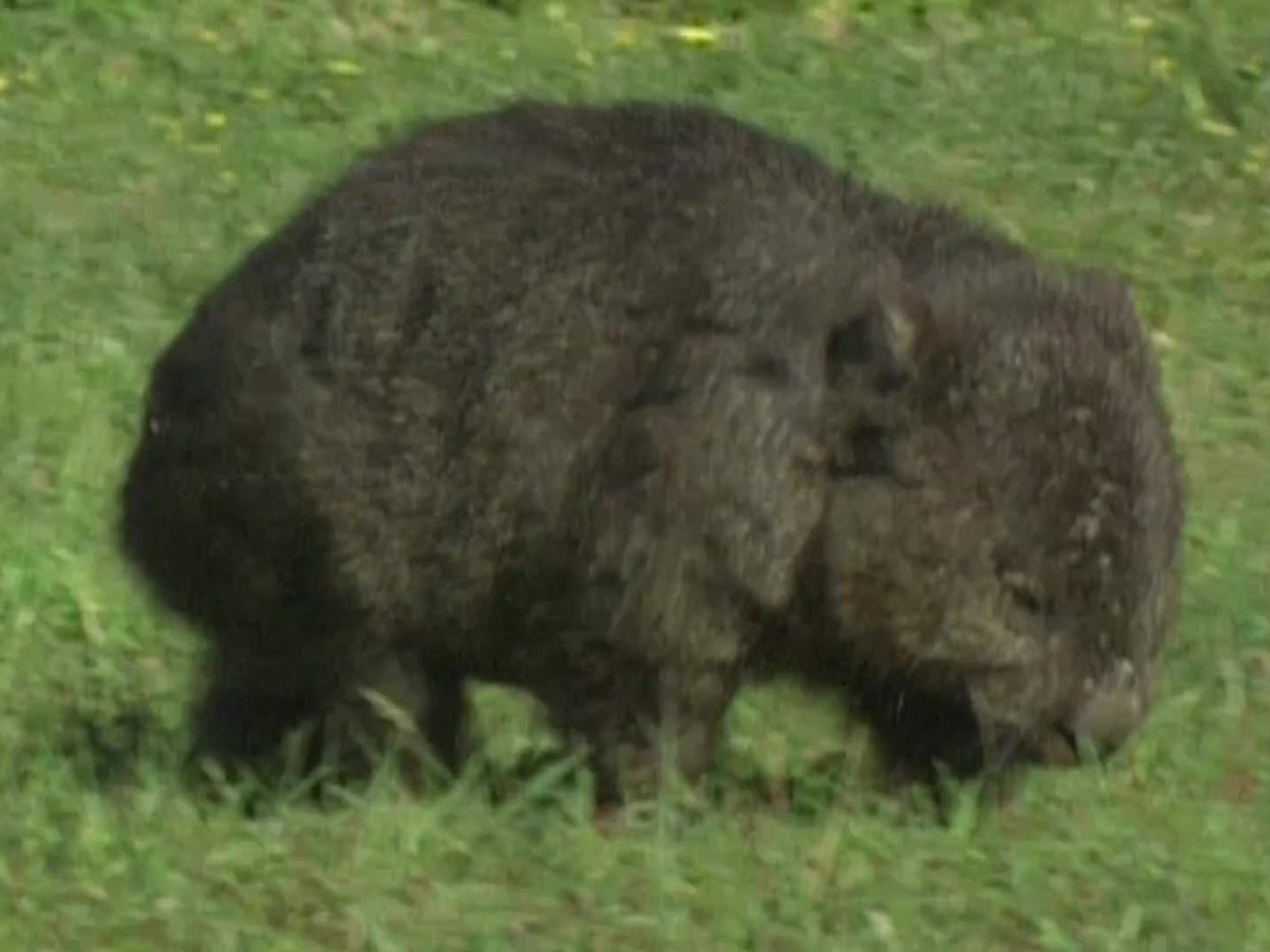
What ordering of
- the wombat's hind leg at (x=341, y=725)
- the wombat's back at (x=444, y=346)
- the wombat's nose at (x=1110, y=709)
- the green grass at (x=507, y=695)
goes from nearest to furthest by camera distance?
1. the green grass at (x=507, y=695)
2. the wombat's nose at (x=1110, y=709)
3. the wombat's back at (x=444, y=346)
4. the wombat's hind leg at (x=341, y=725)

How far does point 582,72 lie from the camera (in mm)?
11422

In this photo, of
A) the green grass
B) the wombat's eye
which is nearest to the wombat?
the wombat's eye

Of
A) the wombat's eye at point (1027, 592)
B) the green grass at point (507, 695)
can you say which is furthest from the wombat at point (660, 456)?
the green grass at point (507, 695)

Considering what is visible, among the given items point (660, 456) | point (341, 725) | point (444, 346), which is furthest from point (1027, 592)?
point (341, 725)

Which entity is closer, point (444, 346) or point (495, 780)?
point (444, 346)

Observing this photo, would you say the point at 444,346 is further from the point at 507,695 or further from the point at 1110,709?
the point at 507,695

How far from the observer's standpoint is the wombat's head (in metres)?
5.36

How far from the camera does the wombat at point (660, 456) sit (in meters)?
5.40

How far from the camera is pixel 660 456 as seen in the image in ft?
17.9

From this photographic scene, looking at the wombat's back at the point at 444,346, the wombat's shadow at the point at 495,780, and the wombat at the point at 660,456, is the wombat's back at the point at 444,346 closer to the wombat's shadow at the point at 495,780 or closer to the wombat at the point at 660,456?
the wombat at the point at 660,456

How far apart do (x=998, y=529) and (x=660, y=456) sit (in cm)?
54

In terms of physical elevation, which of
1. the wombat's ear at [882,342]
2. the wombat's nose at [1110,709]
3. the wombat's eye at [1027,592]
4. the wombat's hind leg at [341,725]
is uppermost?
the wombat's ear at [882,342]

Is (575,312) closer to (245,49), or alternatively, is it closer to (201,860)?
(201,860)

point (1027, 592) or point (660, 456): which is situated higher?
point (660, 456)
